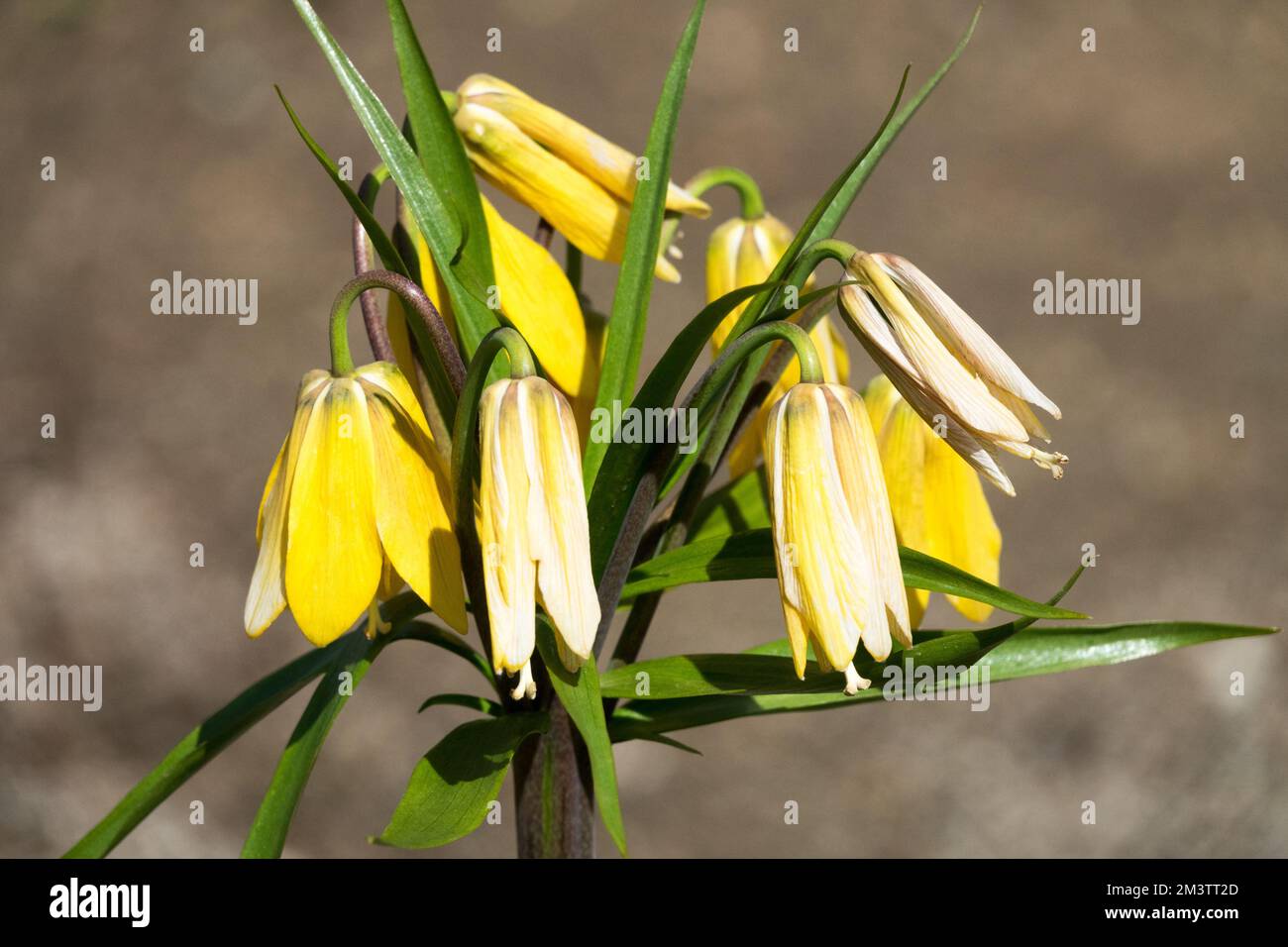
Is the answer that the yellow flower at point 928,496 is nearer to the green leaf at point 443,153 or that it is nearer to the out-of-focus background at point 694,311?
the green leaf at point 443,153

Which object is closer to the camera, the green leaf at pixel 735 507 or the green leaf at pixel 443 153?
the green leaf at pixel 443 153

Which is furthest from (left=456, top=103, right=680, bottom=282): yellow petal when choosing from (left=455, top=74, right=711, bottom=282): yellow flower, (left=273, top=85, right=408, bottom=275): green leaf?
(left=273, top=85, right=408, bottom=275): green leaf

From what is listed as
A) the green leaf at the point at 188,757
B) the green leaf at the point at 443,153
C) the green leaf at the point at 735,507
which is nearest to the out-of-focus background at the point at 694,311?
the green leaf at the point at 735,507

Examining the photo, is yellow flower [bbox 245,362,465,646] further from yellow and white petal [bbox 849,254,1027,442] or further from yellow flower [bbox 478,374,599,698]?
yellow and white petal [bbox 849,254,1027,442]

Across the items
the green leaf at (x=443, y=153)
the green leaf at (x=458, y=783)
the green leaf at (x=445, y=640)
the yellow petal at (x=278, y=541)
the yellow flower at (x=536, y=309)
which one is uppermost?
the green leaf at (x=443, y=153)

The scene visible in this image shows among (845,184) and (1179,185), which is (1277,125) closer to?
(1179,185)
